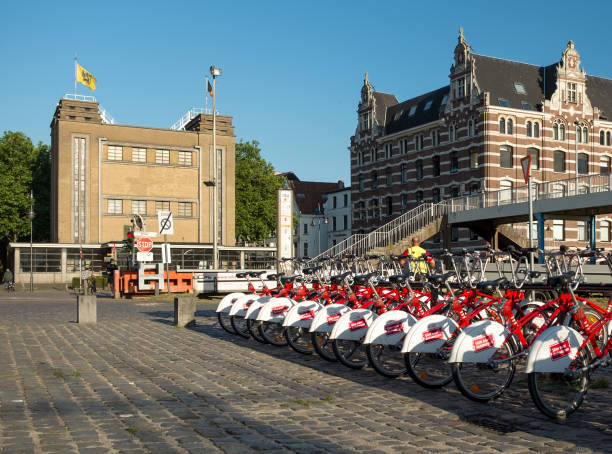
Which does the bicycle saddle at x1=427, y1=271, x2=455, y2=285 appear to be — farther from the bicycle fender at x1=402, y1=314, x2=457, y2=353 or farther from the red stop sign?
the red stop sign

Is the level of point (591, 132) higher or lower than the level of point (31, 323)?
higher

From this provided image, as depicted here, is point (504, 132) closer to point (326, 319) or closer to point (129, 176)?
point (129, 176)

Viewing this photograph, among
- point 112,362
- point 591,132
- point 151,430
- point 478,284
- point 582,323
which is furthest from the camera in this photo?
point 591,132

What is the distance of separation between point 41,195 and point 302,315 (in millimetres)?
56279

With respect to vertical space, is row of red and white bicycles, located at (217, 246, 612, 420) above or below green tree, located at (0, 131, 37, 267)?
below

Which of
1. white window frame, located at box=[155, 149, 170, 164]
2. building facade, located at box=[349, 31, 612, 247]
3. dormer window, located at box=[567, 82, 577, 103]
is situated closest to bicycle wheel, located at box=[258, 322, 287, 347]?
building facade, located at box=[349, 31, 612, 247]

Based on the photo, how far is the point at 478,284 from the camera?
7.49 metres

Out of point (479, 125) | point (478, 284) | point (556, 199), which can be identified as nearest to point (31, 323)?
point (478, 284)

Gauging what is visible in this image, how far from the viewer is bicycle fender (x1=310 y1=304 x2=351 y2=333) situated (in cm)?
894

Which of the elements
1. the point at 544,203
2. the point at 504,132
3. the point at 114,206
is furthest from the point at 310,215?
the point at 544,203

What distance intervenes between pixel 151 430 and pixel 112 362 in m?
4.03

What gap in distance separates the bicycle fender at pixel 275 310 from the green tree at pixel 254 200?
55.2 m

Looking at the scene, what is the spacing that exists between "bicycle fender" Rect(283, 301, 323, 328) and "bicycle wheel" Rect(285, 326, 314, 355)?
0.67ft

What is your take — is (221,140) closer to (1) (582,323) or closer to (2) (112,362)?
(2) (112,362)
